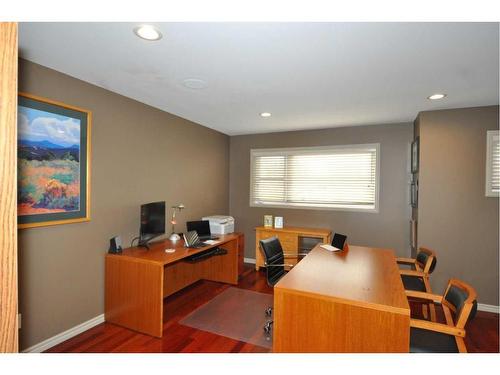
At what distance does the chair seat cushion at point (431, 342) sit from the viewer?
155cm

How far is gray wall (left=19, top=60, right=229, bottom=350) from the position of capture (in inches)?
82.1

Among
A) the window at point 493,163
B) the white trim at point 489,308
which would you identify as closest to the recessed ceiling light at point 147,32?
the window at point 493,163

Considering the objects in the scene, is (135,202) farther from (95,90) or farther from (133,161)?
(95,90)

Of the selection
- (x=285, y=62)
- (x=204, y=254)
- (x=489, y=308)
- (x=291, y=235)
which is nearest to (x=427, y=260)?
(x=489, y=308)

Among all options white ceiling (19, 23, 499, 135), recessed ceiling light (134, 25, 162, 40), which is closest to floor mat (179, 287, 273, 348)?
white ceiling (19, 23, 499, 135)

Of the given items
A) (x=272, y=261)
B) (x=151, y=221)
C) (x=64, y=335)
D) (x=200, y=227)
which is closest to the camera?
(x=64, y=335)

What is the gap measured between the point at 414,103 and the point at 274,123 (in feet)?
6.07

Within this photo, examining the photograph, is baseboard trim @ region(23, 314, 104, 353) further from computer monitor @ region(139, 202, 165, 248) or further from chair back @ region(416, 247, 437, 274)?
chair back @ region(416, 247, 437, 274)

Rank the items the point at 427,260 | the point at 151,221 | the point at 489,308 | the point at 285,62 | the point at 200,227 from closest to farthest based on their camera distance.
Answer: the point at 285,62
the point at 427,260
the point at 151,221
the point at 489,308
the point at 200,227

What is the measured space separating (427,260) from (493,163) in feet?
5.10

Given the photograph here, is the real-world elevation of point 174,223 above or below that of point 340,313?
above

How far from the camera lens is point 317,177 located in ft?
14.6

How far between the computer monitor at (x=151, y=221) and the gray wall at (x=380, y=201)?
2115 mm

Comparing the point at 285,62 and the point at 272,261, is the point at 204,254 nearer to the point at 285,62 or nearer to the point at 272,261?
the point at 272,261
